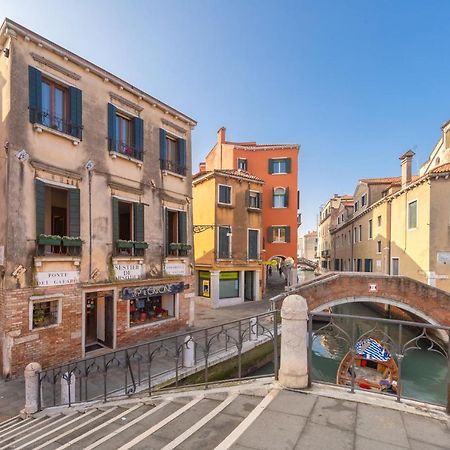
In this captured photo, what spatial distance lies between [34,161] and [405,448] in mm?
10279

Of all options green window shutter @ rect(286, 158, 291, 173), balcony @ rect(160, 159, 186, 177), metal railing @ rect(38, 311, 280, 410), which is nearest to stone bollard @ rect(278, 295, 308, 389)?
metal railing @ rect(38, 311, 280, 410)

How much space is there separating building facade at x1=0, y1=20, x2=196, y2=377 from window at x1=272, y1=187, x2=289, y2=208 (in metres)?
11.8

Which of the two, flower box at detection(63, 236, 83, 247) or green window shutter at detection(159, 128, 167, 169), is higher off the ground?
green window shutter at detection(159, 128, 167, 169)

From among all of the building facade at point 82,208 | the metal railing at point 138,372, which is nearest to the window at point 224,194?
the building facade at point 82,208

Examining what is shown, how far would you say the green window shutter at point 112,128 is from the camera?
10.9 m

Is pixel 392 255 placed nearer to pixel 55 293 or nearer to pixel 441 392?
pixel 441 392

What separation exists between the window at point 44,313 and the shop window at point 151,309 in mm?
3018

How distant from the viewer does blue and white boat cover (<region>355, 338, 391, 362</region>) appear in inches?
456

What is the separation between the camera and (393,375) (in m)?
11.0

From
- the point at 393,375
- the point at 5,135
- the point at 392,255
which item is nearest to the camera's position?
the point at 5,135

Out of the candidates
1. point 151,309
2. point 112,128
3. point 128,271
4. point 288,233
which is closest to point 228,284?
point 288,233

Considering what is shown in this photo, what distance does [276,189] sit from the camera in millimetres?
24219

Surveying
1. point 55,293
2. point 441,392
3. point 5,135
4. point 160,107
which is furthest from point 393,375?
point 5,135

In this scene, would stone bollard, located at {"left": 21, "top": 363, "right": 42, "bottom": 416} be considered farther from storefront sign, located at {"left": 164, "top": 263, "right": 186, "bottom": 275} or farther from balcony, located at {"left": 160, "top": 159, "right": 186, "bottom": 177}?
balcony, located at {"left": 160, "top": 159, "right": 186, "bottom": 177}
